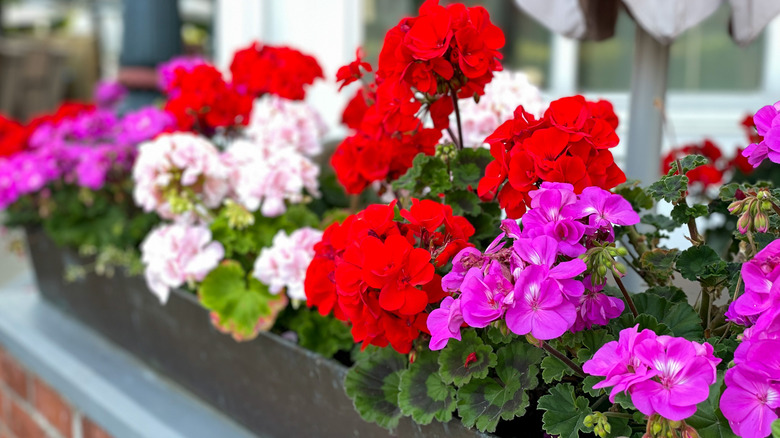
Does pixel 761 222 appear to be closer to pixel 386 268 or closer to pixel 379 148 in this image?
pixel 386 268

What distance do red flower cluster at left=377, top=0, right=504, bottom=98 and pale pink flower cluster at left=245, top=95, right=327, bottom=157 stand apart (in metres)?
0.59

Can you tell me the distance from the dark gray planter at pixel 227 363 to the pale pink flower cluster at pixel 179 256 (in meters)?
0.07

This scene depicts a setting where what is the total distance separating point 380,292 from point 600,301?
0.61 feet

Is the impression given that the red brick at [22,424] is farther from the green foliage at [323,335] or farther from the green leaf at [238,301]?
the green foliage at [323,335]

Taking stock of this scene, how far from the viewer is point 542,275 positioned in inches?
20.8

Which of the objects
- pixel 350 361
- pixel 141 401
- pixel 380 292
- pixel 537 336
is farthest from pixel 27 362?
pixel 537 336

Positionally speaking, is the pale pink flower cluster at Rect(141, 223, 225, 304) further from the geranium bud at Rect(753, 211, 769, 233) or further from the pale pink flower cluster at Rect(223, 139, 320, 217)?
the geranium bud at Rect(753, 211, 769, 233)

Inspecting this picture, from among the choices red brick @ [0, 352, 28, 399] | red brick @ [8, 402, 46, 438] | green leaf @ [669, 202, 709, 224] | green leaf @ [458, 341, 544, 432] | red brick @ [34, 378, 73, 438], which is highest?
green leaf @ [669, 202, 709, 224]

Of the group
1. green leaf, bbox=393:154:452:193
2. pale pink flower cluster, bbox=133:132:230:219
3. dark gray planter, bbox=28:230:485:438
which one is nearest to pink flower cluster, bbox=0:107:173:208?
dark gray planter, bbox=28:230:485:438

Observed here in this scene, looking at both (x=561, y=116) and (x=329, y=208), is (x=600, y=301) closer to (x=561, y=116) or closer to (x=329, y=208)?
(x=561, y=116)

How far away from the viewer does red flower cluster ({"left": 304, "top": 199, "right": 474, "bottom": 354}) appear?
61 centimetres

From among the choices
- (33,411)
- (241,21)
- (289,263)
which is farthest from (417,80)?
(241,21)

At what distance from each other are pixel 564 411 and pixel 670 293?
0.17 meters

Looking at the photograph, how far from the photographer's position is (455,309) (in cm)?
56
